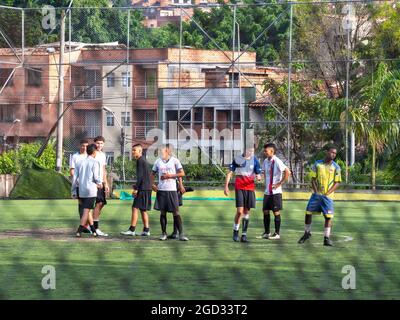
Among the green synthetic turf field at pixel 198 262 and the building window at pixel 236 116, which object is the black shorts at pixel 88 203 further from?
the building window at pixel 236 116

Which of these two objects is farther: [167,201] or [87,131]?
[87,131]

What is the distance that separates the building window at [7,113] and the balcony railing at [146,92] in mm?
4491

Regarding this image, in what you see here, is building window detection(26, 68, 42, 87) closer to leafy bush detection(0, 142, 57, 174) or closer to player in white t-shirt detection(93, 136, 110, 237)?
leafy bush detection(0, 142, 57, 174)

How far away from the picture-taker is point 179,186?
17641 millimetres

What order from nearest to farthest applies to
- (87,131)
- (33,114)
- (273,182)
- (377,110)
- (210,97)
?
(273,182)
(377,110)
(87,131)
(210,97)
(33,114)

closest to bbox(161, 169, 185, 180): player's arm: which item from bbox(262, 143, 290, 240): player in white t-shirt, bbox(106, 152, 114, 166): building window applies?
bbox(262, 143, 290, 240): player in white t-shirt

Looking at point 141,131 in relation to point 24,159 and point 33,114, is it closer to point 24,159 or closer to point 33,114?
point 24,159

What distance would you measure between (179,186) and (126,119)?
19.3m

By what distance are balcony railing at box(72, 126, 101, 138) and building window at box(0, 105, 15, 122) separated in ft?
11.3

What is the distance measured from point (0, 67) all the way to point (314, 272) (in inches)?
1055

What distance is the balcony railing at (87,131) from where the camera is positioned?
3706cm

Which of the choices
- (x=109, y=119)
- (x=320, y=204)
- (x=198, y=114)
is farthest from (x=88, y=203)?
(x=198, y=114)

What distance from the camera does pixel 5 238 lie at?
1725 cm

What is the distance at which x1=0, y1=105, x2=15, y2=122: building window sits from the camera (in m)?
39.9
